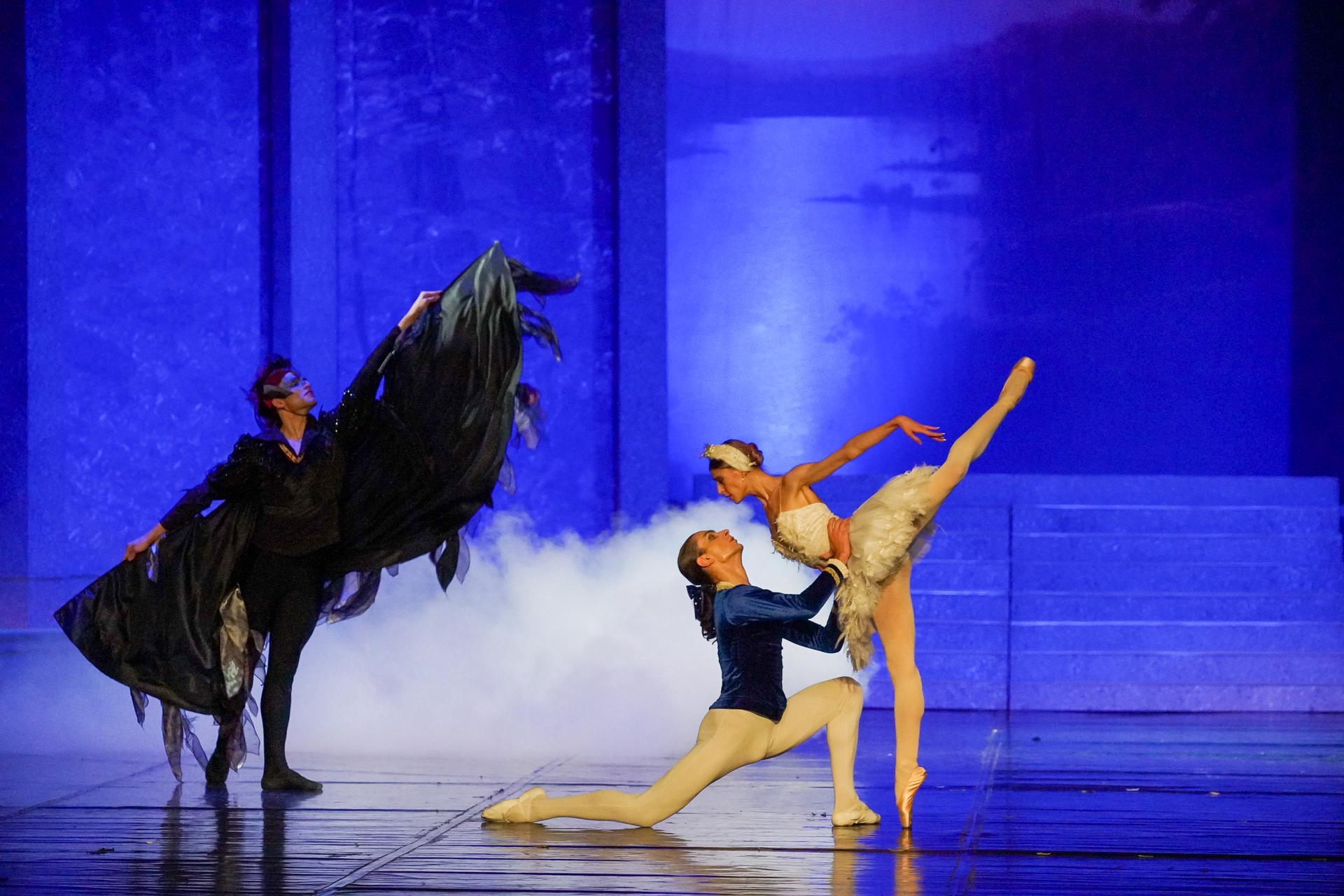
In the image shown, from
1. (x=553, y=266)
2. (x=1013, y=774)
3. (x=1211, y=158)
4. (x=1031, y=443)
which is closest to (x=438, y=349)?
(x=1013, y=774)

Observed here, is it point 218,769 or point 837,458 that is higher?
point 837,458

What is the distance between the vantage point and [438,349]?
617 cm

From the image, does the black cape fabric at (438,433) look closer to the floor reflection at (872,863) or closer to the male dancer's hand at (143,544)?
the male dancer's hand at (143,544)

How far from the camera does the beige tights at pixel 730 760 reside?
4.68 metres

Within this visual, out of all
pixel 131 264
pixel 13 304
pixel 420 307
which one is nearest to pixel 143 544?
pixel 420 307

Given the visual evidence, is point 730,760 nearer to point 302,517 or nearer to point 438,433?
point 302,517

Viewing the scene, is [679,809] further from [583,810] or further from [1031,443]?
[1031,443]

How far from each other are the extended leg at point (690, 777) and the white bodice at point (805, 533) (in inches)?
21.2

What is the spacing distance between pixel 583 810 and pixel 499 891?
804mm

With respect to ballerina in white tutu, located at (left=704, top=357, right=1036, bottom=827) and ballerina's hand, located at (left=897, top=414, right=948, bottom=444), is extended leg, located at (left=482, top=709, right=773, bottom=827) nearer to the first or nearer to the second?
ballerina in white tutu, located at (left=704, top=357, right=1036, bottom=827)

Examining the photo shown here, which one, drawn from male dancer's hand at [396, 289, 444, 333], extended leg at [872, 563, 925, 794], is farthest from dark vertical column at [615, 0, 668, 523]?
extended leg at [872, 563, 925, 794]

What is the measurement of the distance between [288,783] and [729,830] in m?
1.69

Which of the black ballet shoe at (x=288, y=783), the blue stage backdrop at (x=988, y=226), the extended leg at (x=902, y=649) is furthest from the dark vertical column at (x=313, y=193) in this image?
the extended leg at (x=902, y=649)

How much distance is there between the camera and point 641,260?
9.77 meters
